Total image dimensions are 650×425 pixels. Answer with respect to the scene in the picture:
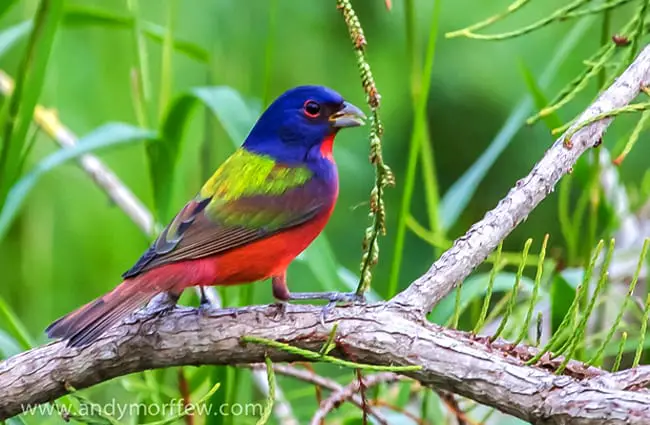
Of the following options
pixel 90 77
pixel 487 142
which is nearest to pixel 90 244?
pixel 90 77

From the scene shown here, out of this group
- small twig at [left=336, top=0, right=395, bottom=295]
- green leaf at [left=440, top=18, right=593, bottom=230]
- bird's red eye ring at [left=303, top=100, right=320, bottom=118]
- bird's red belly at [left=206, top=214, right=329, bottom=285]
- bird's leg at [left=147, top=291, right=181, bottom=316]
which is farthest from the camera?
green leaf at [left=440, top=18, right=593, bottom=230]

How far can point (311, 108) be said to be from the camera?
6.43 ft

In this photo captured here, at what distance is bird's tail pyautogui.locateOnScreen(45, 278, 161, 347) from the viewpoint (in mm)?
1450

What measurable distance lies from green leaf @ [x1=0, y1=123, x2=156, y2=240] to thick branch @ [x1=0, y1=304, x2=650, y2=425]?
67cm

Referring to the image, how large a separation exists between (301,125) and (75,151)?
1.82ft

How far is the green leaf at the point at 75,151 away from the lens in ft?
6.94

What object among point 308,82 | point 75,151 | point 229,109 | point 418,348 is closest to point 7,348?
point 75,151

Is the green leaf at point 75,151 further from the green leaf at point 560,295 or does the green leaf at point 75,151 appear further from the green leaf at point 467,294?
the green leaf at point 560,295

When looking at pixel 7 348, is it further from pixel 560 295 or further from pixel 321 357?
pixel 560 295

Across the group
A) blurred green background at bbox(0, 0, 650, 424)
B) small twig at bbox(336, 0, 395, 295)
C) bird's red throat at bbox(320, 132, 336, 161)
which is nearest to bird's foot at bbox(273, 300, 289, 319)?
small twig at bbox(336, 0, 395, 295)

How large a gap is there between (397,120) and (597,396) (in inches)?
105

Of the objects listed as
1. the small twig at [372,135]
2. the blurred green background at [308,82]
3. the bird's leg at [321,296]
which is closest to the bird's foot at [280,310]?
the bird's leg at [321,296]

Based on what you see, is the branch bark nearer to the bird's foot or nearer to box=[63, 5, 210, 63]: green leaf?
the bird's foot

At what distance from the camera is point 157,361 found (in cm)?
146
